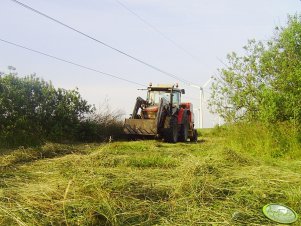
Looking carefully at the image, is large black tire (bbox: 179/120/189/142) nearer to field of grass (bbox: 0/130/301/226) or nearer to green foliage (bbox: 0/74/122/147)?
green foliage (bbox: 0/74/122/147)

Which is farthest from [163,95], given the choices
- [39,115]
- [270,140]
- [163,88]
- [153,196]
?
[153,196]

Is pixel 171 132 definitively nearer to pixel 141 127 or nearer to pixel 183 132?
pixel 141 127

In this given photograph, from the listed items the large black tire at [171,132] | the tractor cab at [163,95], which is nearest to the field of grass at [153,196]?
the large black tire at [171,132]

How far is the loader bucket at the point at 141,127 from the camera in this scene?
561 inches

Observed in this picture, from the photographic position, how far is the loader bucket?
46.8 feet

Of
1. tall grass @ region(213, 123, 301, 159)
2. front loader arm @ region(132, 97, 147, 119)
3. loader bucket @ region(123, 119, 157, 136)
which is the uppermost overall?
front loader arm @ region(132, 97, 147, 119)

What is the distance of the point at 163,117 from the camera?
14672 mm

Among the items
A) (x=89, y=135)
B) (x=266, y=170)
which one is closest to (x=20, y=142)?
(x=89, y=135)

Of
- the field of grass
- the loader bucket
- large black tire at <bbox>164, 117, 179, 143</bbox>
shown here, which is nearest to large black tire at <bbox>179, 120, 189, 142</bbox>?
large black tire at <bbox>164, 117, 179, 143</bbox>

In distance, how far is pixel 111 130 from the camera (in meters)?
17.0

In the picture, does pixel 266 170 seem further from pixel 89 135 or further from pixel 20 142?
pixel 89 135

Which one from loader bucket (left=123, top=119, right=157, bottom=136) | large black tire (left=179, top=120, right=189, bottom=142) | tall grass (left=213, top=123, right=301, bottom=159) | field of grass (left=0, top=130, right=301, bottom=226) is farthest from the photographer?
large black tire (left=179, top=120, right=189, bottom=142)

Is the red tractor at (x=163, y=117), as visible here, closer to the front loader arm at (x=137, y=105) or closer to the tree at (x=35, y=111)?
the front loader arm at (x=137, y=105)

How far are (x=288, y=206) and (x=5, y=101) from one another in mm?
10441
